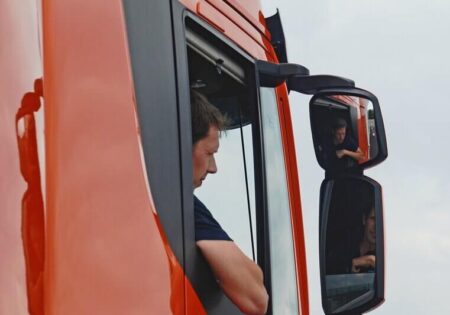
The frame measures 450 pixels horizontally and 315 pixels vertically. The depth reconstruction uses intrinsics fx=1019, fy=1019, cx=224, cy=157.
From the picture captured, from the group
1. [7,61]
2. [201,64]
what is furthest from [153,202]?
[201,64]

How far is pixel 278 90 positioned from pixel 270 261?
77 cm

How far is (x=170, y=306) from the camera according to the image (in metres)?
2.29

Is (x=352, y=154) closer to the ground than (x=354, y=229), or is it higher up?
higher up

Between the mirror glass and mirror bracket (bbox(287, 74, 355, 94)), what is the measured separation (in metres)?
0.06

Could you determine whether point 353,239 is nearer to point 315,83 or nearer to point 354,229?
point 354,229

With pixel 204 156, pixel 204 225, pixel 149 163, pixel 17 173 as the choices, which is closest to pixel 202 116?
pixel 204 156

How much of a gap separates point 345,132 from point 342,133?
0.01m

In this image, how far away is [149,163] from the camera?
2361mm

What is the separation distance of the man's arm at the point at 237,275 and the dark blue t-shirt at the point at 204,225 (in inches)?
0.7

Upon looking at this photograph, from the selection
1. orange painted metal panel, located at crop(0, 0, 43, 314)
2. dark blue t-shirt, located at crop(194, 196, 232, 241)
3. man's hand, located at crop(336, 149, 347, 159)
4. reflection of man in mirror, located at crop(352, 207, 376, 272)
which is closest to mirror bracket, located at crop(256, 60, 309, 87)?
man's hand, located at crop(336, 149, 347, 159)

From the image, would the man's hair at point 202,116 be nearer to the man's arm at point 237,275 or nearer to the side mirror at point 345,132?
the man's arm at point 237,275

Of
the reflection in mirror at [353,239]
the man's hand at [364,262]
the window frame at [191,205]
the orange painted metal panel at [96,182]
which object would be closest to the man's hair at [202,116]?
the window frame at [191,205]

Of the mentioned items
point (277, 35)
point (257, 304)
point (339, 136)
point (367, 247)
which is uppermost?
point (277, 35)

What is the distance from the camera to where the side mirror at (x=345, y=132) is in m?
3.25
